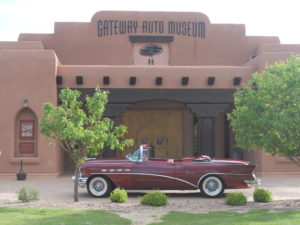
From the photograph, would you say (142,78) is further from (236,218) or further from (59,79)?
(236,218)

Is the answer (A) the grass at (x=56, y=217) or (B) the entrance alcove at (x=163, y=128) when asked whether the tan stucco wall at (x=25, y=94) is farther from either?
(A) the grass at (x=56, y=217)

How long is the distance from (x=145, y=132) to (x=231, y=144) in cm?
427

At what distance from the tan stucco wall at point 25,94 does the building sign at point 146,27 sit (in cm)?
524

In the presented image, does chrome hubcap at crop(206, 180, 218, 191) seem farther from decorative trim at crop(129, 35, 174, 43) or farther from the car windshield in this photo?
decorative trim at crop(129, 35, 174, 43)

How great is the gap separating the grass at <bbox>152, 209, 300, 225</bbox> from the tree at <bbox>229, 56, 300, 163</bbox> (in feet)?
6.93

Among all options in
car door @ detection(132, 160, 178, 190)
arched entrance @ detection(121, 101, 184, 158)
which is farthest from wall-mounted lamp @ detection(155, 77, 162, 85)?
car door @ detection(132, 160, 178, 190)

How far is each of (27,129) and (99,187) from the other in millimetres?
7377

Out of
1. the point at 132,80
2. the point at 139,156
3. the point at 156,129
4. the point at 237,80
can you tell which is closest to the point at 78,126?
the point at 139,156

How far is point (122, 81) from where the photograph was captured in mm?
19391

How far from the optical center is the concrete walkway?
42.3ft

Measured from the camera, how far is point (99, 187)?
42.3 feet

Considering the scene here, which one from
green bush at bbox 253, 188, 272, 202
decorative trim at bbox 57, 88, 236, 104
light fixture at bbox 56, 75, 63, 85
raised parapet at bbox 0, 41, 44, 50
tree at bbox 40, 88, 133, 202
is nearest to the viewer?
tree at bbox 40, 88, 133, 202

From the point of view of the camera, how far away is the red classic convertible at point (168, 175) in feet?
41.6

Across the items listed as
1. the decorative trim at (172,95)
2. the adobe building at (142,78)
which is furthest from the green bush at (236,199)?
the decorative trim at (172,95)
